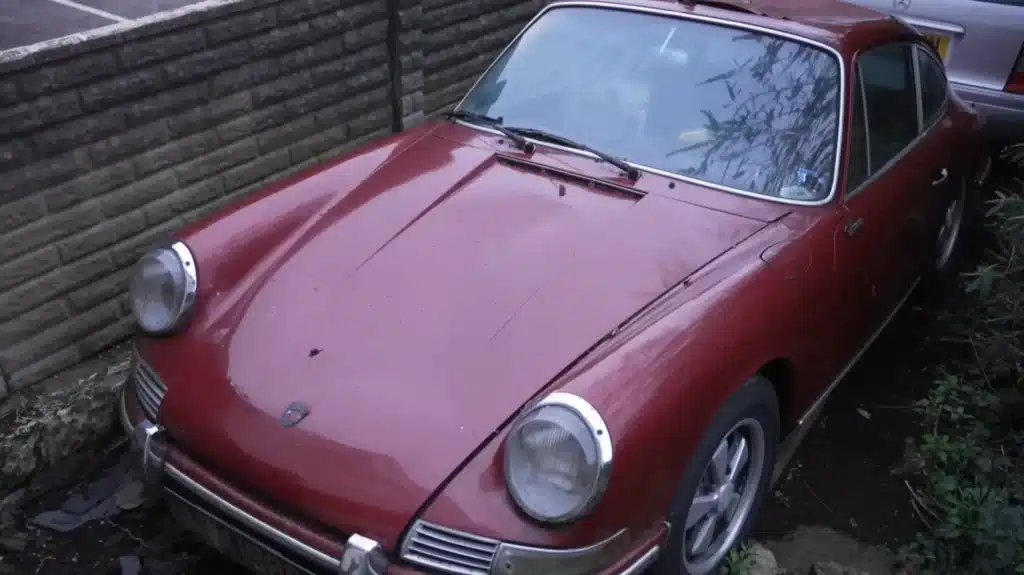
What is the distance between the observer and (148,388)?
8.72ft

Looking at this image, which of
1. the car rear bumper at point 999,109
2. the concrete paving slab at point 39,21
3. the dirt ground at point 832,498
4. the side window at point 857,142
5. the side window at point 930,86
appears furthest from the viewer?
the car rear bumper at point 999,109

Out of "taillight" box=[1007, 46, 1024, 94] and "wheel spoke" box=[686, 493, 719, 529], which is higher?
"taillight" box=[1007, 46, 1024, 94]

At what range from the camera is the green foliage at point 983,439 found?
2.90 m

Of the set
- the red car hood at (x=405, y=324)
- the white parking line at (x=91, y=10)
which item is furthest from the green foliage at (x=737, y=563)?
the white parking line at (x=91, y=10)

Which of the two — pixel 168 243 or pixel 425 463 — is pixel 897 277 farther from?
pixel 168 243

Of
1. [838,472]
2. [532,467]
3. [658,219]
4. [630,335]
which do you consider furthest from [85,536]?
[838,472]

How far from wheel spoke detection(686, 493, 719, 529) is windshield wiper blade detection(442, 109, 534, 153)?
4.37 ft

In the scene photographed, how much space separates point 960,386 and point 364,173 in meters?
2.52

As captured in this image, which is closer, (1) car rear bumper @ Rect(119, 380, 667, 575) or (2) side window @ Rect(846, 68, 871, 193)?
(1) car rear bumper @ Rect(119, 380, 667, 575)

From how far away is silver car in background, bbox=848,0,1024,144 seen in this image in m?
4.95

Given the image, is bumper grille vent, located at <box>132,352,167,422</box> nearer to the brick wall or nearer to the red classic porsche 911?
the red classic porsche 911

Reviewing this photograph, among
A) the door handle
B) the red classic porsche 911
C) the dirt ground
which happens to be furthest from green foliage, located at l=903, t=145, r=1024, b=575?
the door handle

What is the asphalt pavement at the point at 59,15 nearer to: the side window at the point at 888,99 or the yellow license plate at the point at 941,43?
the side window at the point at 888,99

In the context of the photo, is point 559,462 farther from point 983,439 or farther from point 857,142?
point 983,439
